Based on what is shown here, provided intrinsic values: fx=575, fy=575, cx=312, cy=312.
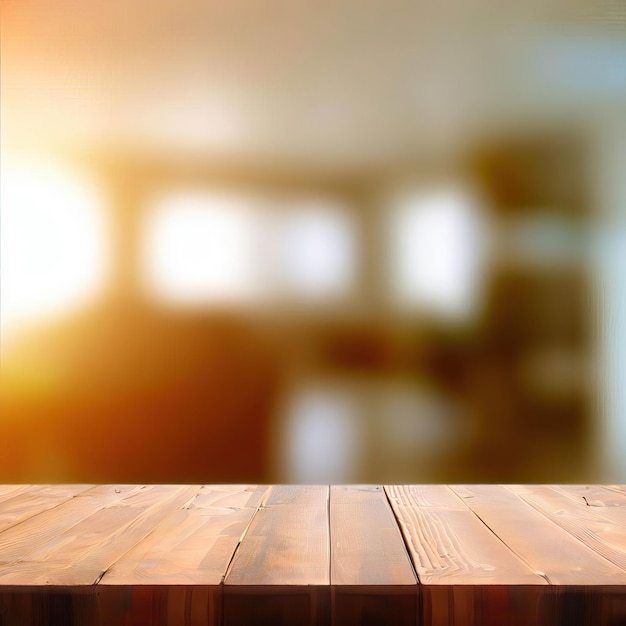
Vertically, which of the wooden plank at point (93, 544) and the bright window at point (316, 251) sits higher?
the bright window at point (316, 251)

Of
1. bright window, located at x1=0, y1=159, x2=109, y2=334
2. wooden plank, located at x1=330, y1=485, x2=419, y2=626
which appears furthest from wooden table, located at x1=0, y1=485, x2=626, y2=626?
bright window, located at x1=0, y1=159, x2=109, y2=334

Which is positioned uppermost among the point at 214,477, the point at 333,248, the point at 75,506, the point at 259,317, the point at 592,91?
the point at 592,91

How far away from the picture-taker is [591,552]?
710 mm

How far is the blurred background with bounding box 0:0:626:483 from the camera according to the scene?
1.97m

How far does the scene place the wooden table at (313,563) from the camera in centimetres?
61

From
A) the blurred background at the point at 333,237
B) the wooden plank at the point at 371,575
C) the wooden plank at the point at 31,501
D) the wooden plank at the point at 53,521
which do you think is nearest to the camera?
the wooden plank at the point at 371,575

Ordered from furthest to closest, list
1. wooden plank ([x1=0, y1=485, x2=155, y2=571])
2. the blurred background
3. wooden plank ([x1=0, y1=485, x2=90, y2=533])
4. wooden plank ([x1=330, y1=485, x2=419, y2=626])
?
the blurred background, wooden plank ([x1=0, y1=485, x2=90, y2=533]), wooden plank ([x1=0, y1=485, x2=155, y2=571]), wooden plank ([x1=330, y1=485, x2=419, y2=626])

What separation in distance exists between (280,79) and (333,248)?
614 millimetres

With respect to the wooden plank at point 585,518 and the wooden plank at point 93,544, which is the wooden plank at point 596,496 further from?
the wooden plank at point 93,544

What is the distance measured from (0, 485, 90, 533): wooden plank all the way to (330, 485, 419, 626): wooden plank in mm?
466

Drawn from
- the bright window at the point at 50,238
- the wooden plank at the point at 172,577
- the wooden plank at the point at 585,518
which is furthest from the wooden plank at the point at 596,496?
the bright window at the point at 50,238

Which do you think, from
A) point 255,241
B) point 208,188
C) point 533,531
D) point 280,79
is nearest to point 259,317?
point 255,241

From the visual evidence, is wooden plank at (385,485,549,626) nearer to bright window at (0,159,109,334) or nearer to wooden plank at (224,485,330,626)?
wooden plank at (224,485,330,626)

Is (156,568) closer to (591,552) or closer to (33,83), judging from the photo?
(591,552)
